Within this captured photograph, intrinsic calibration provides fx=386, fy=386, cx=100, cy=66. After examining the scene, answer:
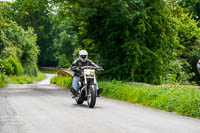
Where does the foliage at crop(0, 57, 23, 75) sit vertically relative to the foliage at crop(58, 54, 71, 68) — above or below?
below

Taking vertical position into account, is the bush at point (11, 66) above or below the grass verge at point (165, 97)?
above

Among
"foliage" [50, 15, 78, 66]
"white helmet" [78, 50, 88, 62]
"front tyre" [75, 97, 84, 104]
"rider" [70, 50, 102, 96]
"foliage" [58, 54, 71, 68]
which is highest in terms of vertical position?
"foliage" [50, 15, 78, 66]

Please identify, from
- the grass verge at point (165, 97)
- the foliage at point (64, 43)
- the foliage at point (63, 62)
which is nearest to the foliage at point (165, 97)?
the grass verge at point (165, 97)

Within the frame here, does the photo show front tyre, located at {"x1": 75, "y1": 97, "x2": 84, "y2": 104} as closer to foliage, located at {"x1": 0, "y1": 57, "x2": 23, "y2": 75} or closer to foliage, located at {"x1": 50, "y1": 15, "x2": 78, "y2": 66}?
foliage, located at {"x1": 0, "y1": 57, "x2": 23, "y2": 75}

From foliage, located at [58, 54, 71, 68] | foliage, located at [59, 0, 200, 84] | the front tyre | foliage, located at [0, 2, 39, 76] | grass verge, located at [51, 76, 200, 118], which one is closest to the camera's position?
grass verge, located at [51, 76, 200, 118]

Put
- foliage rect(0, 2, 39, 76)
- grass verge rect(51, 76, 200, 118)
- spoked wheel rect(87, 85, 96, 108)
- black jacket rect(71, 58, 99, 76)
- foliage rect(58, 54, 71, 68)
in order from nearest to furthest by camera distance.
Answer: grass verge rect(51, 76, 200, 118) < spoked wheel rect(87, 85, 96, 108) < black jacket rect(71, 58, 99, 76) < foliage rect(0, 2, 39, 76) < foliage rect(58, 54, 71, 68)

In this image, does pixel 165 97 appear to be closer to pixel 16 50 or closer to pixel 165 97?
pixel 165 97

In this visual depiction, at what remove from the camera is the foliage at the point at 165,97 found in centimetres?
1022

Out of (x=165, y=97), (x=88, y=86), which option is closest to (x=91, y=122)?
(x=88, y=86)

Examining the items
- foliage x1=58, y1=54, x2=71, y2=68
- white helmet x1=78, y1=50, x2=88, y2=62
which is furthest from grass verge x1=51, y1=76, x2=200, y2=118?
foliage x1=58, y1=54, x2=71, y2=68

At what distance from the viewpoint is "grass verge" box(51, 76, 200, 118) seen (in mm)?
10219

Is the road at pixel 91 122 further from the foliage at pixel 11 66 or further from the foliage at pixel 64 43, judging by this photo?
the foliage at pixel 64 43

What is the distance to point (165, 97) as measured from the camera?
11734 mm

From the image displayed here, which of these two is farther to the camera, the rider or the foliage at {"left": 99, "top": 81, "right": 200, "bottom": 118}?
the rider
